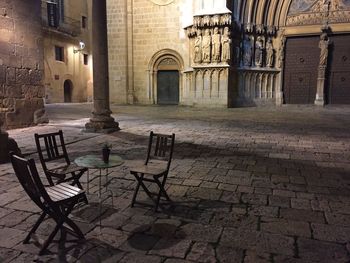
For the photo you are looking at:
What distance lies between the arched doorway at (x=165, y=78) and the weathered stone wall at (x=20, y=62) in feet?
25.8

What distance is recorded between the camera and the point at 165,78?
50.8 feet

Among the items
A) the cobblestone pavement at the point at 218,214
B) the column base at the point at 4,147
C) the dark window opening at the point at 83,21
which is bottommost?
the cobblestone pavement at the point at 218,214

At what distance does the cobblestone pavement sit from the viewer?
2.12 m

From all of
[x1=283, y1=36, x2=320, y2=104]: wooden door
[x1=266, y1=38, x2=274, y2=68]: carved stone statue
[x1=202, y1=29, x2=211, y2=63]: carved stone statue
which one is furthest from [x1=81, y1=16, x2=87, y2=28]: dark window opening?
[x1=283, y1=36, x2=320, y2=104]: wooden door

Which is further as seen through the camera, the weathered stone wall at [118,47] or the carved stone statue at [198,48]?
the weathered stone wall at [118,47]

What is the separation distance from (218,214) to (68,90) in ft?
73.0

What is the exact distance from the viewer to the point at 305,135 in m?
6.70

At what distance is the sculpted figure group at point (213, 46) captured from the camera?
486 inches

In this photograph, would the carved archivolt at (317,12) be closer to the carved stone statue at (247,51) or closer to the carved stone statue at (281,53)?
the carved stone statue at (281,53)

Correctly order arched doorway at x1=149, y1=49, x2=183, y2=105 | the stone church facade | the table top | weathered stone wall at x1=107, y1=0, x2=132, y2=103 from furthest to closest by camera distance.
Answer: weathered stone wall at x1=107, y1=0, x2=132, y2=103 < arched doorway at x1=149, y1=49, x2=183, y2=105 < the stone church facade < the table top

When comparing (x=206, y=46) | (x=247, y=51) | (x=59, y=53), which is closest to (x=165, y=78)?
(x=206, y=46)

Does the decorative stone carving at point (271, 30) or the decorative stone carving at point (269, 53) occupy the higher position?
the decorative stone carving at point (271, 30)

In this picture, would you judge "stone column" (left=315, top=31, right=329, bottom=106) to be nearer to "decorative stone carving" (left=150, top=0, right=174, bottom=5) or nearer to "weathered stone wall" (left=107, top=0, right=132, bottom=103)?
"decorative stone carving" (left=150, top=0, right=174, bottom=5)

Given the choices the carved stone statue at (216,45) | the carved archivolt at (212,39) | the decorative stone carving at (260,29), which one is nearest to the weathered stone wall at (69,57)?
the carved archivolt at (212,39)
